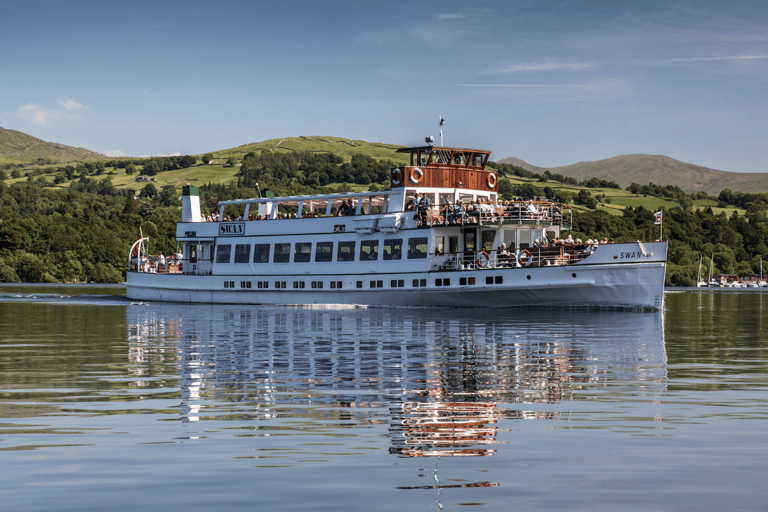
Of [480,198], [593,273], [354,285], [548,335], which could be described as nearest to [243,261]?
[354,285]

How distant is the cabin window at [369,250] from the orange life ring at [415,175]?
14.0 ft

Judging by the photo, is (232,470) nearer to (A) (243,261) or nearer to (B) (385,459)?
(B) (385,459)

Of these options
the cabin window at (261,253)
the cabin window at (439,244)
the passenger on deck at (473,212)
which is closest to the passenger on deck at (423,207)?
the cabin window at (439,244)

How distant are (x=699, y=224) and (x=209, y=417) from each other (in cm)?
17961

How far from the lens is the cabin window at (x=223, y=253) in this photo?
198 feet

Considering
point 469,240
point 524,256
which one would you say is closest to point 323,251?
point 469,240

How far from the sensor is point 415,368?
20.0 metres

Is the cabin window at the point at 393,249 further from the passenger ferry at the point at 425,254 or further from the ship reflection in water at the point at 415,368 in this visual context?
the ship reflection in water at the point at 415,368

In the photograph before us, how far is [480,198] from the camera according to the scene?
180 feet

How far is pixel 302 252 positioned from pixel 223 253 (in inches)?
304

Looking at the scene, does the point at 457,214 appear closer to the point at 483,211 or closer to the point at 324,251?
the point at 483,211

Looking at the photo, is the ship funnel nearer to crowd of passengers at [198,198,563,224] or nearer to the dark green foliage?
crowd of passengers at [198,198,563,224]

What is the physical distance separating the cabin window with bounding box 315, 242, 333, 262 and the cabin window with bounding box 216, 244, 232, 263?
27.3 feet

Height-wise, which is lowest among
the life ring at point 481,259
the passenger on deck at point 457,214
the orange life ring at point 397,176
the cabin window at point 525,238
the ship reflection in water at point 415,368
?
the ship reflection in water at point 415,368
